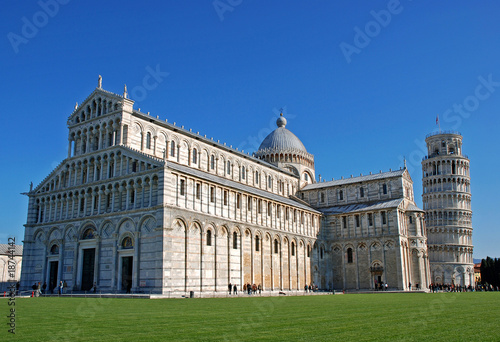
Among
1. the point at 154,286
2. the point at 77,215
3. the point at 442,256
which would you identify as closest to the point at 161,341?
the point at 154,286

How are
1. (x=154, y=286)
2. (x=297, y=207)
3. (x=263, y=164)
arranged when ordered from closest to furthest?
(x=154, y=286)
(x=297, y=207)
(x=263, y=164)

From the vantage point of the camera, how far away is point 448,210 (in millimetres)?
83375

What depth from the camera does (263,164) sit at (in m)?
59.8

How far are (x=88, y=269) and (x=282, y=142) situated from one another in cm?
3676

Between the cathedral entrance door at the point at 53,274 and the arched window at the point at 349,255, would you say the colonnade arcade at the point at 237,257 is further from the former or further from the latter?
the cathedral entrance door at the point at 53,274

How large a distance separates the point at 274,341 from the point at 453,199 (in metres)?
83.1

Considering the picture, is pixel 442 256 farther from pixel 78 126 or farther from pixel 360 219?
pixel 78 126

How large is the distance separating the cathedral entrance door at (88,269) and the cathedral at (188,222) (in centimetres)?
9

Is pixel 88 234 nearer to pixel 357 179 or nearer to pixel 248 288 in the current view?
pixel 248 288

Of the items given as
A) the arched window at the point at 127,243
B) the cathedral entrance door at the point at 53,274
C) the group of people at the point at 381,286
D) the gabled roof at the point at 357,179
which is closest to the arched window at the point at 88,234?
the arched window at the point at 127,243

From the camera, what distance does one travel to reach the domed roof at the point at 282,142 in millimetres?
68438

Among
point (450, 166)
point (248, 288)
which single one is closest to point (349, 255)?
point (248, 288)

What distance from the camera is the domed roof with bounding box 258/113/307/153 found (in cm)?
6844

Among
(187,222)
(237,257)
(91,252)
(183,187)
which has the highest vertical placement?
(183,187)
